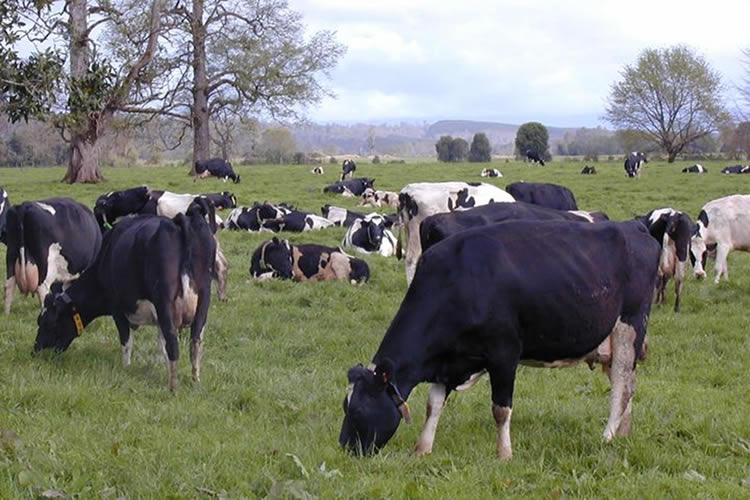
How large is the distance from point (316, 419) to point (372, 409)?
1.29 meters

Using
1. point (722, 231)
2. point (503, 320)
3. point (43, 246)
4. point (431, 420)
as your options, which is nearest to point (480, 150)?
point (722, 231)

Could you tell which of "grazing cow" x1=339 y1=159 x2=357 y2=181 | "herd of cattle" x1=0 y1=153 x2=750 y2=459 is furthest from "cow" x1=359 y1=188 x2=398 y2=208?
→ "herd of cattle" x1=0 y1=153 x2=750 y2=459

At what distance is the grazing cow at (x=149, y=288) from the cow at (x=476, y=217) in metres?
3.63

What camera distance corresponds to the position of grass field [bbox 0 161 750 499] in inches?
210

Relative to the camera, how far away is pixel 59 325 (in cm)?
909

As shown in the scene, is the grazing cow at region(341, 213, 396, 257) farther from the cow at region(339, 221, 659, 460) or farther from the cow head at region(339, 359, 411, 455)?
the cow head at region(339, 359, 411, 455)

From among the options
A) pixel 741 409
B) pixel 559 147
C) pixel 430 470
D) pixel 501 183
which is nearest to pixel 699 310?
pixel 741 409

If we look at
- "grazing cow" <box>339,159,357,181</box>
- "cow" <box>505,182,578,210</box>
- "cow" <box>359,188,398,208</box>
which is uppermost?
"cow" <box>505,182,578,210</box>

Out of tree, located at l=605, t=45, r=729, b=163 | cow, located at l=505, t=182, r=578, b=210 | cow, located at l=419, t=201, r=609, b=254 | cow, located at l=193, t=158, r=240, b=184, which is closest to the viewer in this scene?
cow, located at l=419, t=201, r=609, b=254

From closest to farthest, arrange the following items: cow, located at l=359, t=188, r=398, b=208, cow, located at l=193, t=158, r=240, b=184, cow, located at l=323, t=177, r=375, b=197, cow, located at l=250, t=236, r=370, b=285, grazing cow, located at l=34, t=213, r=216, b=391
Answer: grazing cow, located at l=34, t=213, r=216, b=391 → cow, located at l=250, t=236, r=370, b=285 → cow, located at l=359, t=188, r=398, b=208 → cow, located at l=323, t=177, r=375, b=197 → cow, located at l=193, t=158, r=240, b=184

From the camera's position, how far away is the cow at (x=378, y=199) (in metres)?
26.3

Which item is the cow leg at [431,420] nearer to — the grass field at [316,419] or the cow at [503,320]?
the cow at [503,320]

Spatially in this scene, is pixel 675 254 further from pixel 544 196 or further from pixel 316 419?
pixel 316 419

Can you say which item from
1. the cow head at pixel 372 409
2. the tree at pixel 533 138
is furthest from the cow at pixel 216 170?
the tree at pixel 533 138
